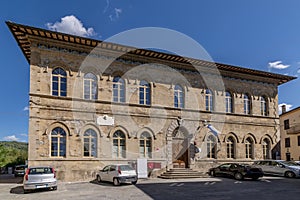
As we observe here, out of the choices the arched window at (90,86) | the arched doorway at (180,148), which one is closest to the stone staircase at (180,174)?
the arched doorway at (180,148)

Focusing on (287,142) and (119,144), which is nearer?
(119,144)

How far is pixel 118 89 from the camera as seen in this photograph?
18938 millimetres

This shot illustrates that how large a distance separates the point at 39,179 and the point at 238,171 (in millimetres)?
12049

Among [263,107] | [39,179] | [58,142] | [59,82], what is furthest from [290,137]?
[39,179]

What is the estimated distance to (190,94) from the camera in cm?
2122

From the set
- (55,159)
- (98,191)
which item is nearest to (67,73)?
(55,159)

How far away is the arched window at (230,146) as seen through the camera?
2222 centimetres

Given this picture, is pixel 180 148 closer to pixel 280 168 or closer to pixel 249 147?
pixel 249 147

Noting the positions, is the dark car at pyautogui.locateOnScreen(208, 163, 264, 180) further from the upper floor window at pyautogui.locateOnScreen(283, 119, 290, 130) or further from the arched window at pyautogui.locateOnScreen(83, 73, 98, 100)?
the upper floor window at pyautogui.locateOnScreen(283, 119, 290, 130)

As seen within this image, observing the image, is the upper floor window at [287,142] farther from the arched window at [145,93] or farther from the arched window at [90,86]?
the arched window at [90,86]

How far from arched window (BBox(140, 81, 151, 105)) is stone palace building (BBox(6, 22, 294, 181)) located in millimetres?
70

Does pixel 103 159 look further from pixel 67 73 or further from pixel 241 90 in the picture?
pixel 241 90

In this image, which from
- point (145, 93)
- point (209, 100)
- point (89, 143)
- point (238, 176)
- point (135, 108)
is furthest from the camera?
point (209, 100)

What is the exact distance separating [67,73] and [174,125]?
824 cm
